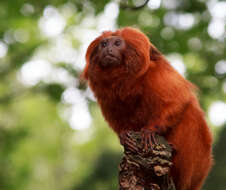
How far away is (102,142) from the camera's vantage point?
2080cm

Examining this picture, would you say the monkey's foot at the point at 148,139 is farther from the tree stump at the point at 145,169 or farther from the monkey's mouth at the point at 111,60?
the monkey's mouth at the point at 111,60

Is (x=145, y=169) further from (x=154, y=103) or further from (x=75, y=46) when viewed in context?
(x=75, y=46)

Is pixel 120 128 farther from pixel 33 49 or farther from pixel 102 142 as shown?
pixel 102 142

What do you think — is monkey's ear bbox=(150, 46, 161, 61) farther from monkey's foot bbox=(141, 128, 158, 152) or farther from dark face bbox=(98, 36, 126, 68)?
monkey's foot bbox=(141, 128, 158, 152)

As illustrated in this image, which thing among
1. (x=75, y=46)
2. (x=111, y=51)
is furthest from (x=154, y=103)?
(x=75, y=46)

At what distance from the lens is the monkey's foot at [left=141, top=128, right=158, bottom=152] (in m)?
3.33

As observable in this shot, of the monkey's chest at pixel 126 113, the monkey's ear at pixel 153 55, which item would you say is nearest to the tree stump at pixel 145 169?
the monkey's chest at pixel 126 113

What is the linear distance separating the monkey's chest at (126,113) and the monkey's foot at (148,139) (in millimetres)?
326

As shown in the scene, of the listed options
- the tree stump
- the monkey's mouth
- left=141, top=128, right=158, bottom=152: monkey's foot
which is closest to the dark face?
the monkey's mouth

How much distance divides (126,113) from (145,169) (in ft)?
4.19

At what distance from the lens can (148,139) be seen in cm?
360

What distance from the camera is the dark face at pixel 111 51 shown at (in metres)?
4.39

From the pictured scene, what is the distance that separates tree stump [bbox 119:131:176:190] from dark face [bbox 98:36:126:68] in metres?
1.35

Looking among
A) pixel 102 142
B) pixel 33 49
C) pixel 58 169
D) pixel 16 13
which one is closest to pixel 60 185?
pixel 58 169
